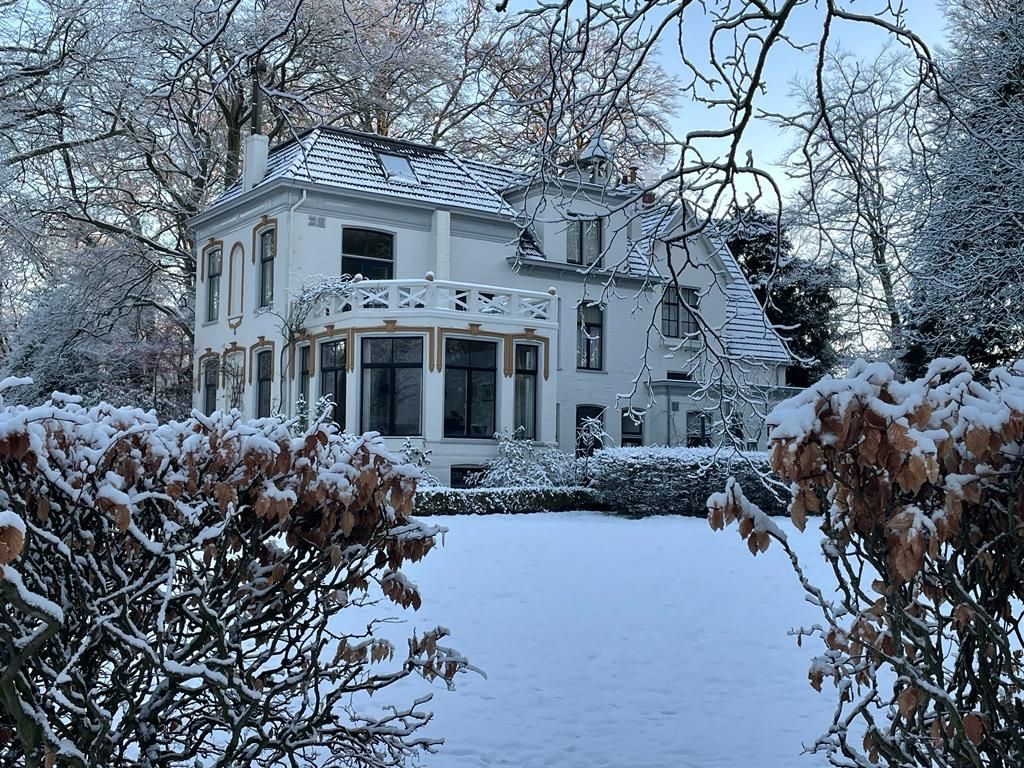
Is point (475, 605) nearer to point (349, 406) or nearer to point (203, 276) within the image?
point (349, 406)

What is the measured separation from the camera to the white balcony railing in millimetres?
20252

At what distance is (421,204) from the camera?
2264 centimetres

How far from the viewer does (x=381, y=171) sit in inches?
903

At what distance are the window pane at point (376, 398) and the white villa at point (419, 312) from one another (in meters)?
0.03

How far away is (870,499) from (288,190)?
65.4 ft

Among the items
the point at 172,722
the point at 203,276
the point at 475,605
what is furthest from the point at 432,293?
the point at 172,722

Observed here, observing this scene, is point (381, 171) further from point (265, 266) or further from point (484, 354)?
point (484, 354)

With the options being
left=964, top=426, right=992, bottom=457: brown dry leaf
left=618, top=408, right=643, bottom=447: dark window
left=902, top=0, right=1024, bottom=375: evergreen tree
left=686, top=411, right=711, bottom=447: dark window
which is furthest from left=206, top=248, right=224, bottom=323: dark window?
left=964, top=426, right=992, bottom=457: brown dry leaf

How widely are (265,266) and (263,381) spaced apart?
2.51m

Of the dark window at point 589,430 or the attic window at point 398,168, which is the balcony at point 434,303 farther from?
the attic window at point 398,168

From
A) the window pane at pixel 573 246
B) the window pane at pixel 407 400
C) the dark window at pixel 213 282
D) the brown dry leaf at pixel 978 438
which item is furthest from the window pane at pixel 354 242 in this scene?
the brown dry leaf at pixel 978 438

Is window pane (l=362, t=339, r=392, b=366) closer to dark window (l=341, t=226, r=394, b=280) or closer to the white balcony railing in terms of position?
the white balcony railing

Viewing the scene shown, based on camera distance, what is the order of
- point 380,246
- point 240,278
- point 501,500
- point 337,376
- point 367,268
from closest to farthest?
point 501,500
point 337,376
point 367,268
point 380,246
point 240,278

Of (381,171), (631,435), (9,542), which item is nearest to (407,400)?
(381,171)
